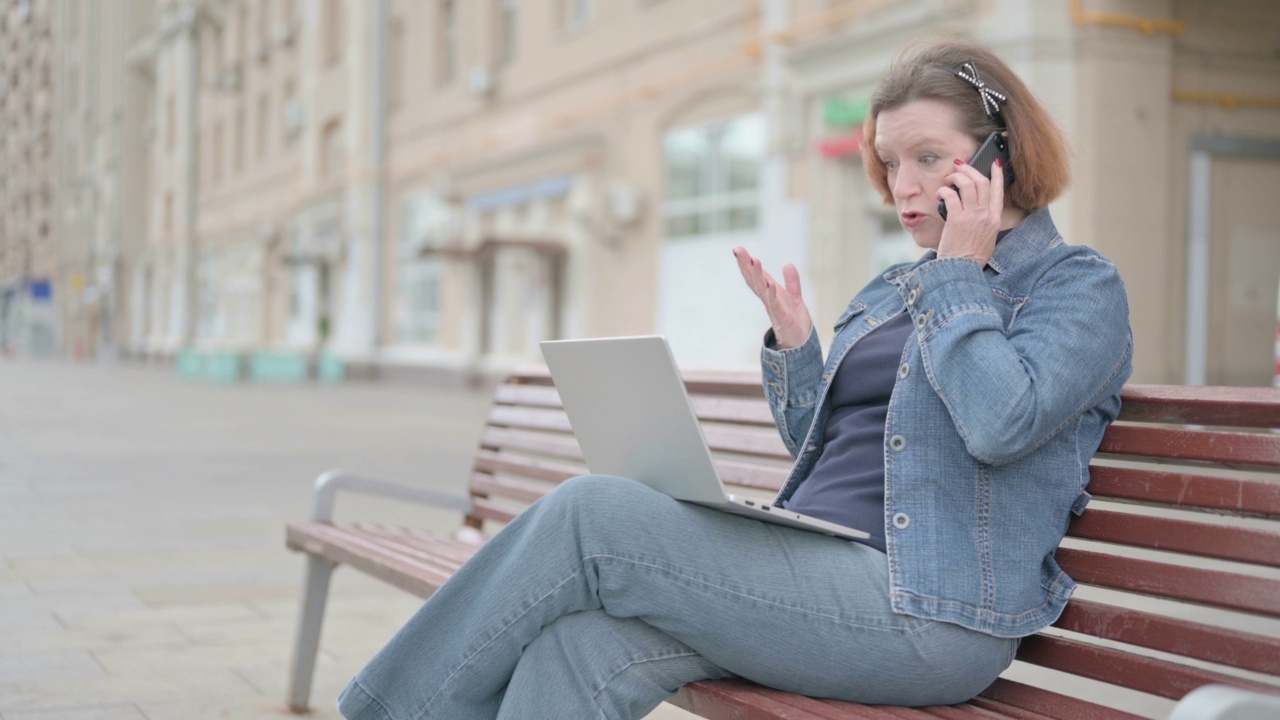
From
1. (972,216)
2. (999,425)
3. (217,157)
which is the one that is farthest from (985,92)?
(217,157)

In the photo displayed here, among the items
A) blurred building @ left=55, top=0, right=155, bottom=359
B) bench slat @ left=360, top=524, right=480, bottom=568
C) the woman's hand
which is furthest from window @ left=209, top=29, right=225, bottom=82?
the woman's hand

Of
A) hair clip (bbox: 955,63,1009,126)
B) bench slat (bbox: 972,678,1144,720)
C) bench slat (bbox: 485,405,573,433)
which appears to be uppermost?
hair clip (bbox: 955,63,1009,126)

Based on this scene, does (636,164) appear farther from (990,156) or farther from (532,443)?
(990,156)

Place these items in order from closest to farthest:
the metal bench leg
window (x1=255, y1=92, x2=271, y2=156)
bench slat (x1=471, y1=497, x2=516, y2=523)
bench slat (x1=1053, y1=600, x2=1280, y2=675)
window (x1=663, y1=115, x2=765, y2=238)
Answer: bench slat (x1=1053, y1=600, x2=1280, y2=675), the metal bench leg, bench slat (x1=471, y1=497, x2=516, y2=523), window (x1=663, y1=115, x2=765, y2=238), window (x1=255, y1=92, x2=271, y2=156)

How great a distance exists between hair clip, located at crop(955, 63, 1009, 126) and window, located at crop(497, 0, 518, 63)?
2178cm

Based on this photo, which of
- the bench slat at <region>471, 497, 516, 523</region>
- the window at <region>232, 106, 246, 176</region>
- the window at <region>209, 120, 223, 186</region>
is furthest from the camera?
the window at <region>209, 120, 223, 186</region>

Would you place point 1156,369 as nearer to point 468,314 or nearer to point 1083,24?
point 1083,24

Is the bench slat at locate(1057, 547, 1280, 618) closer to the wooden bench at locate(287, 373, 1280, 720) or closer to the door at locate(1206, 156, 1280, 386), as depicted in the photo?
the wooden bench at locate(287, 373, 1280, 720)

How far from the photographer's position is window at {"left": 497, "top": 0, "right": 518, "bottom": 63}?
2361cm

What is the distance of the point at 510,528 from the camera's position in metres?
2.31

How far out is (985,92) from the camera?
94.1 inches

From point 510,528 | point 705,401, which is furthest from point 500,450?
point 510,528

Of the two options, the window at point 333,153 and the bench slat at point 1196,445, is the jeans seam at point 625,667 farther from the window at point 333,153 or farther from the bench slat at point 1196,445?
the window at point 333,153

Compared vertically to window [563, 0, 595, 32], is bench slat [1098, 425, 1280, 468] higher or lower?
lower
